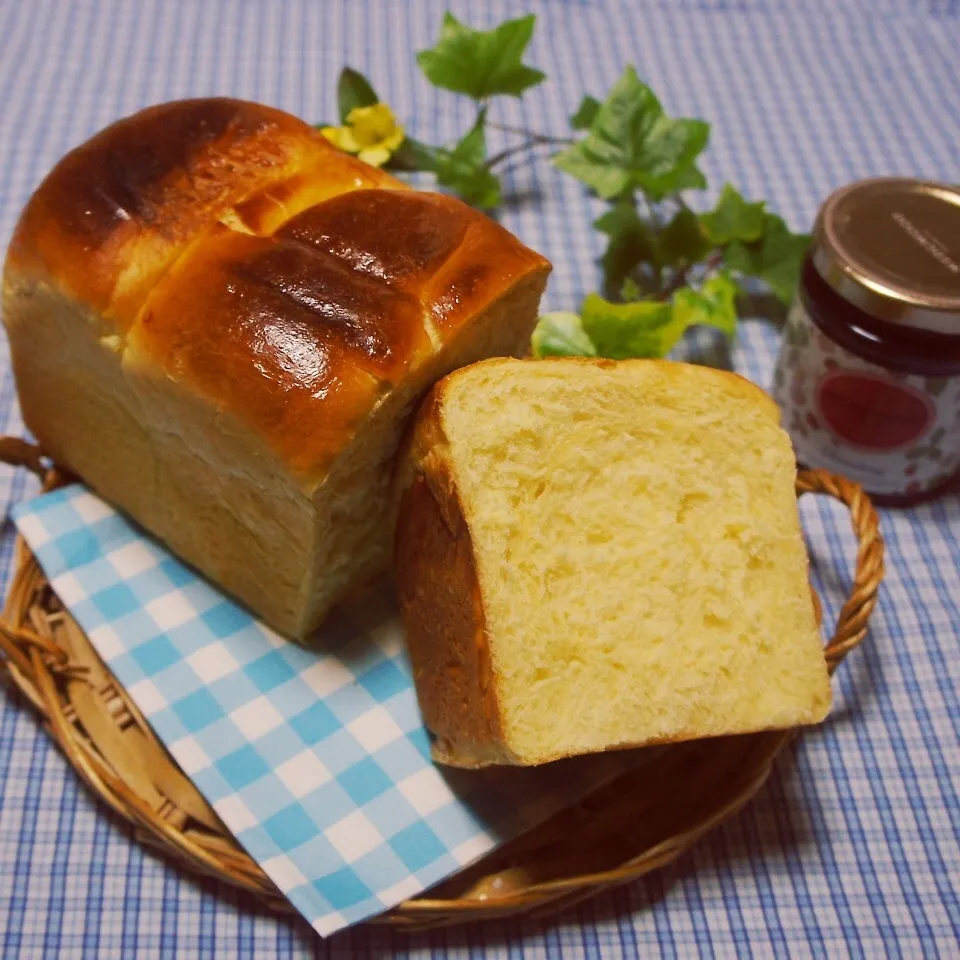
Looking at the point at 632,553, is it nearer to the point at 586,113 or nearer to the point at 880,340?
the point at 880,340

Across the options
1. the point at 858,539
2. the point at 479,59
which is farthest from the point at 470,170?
the point at 858,539

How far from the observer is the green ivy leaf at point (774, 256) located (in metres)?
2.28

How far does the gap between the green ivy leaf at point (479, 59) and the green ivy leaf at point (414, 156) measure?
15 cm

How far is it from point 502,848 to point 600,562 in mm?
463

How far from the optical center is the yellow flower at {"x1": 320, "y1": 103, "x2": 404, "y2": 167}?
2404mm

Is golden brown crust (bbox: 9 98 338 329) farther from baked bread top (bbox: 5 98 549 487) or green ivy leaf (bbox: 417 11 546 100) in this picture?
green ivy leaf (bbox: 417 11 546 100)

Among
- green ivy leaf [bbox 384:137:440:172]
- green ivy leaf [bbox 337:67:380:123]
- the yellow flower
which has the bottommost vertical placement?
green ivy leaf [bbox 384:137:440:172]

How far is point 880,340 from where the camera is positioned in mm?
1758

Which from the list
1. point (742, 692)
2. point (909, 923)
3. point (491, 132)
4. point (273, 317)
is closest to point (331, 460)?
point (273, 317)

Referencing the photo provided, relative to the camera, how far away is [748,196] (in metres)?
2.68

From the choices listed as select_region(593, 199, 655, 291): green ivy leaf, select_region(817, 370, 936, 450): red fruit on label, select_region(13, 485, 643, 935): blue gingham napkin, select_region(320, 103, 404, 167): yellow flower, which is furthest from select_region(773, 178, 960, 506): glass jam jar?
select_region(320, 103, 404, 167): yellow flower

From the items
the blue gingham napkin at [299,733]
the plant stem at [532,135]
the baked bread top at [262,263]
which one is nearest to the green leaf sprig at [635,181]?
the plant stem at [532,135]

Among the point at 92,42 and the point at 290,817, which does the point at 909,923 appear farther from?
the point at 92,42

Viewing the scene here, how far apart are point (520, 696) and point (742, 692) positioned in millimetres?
330
